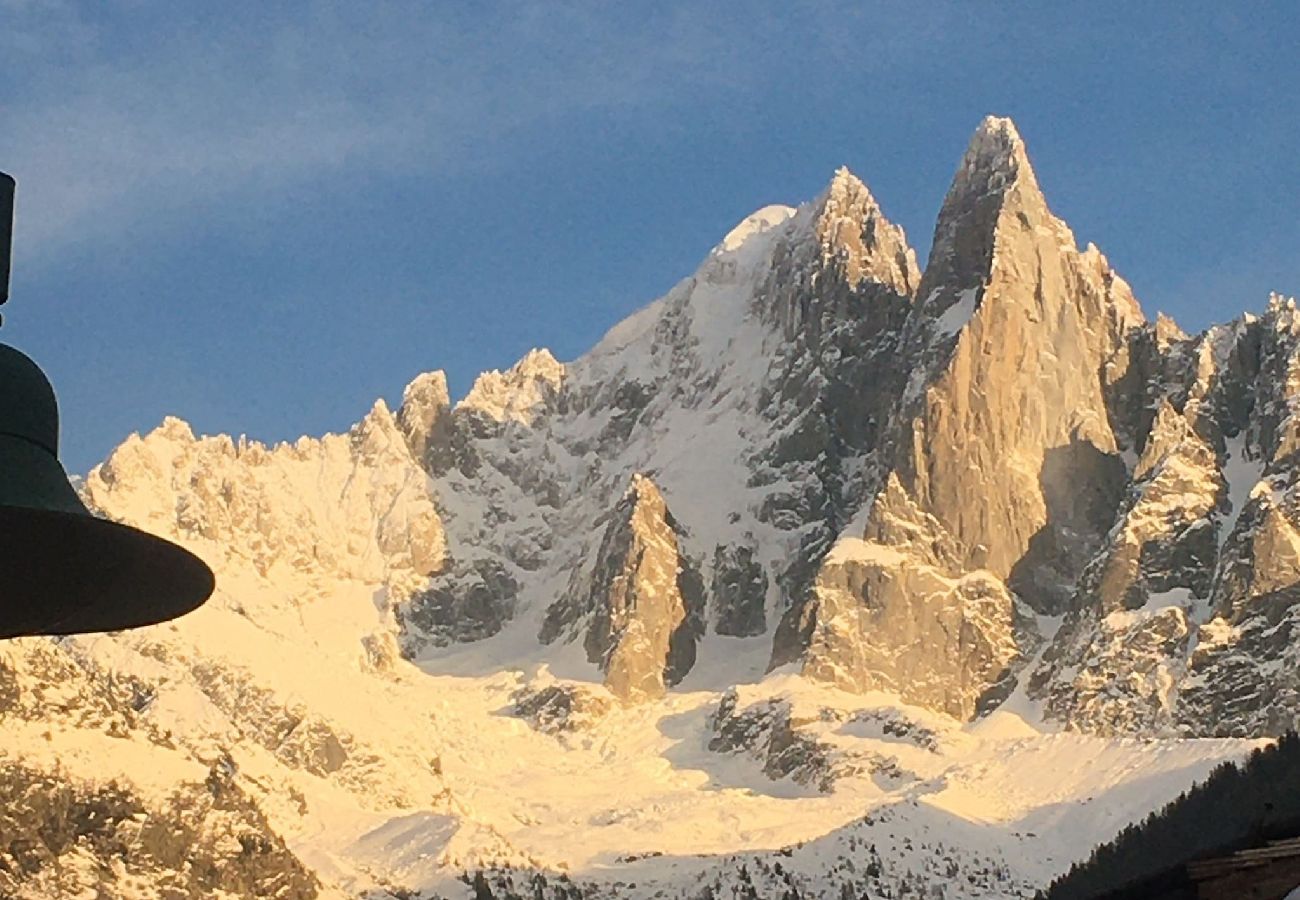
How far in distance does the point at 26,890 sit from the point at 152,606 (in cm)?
16569

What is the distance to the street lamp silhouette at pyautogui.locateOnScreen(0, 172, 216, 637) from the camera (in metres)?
7.72

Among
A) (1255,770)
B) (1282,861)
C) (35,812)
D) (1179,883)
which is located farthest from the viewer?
(35,812)

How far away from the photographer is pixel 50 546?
7934 mm

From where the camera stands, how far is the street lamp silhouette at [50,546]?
7719mm

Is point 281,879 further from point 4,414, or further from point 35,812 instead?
point 4,414

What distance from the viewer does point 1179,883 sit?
23.6 meters

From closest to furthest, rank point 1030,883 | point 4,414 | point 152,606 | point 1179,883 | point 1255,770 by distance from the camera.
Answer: point 4,414, point 152,606, point 1179,883, point 1255,770, point 1030,883

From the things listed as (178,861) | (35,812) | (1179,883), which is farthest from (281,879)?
(1179,883)

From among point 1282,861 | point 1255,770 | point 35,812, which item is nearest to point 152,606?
point 1282,861

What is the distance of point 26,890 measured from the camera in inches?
6570

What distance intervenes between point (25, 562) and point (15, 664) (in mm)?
194116

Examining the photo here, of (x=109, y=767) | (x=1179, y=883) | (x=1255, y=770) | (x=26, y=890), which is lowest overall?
(x=1179, y=883)

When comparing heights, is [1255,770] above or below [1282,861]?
above

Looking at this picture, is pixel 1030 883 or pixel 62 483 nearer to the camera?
pixel 62 483
